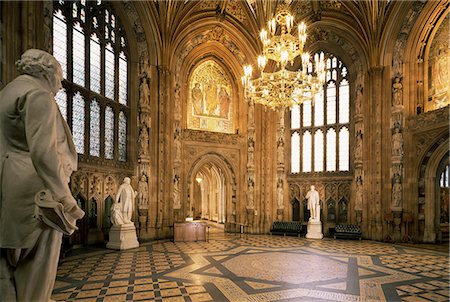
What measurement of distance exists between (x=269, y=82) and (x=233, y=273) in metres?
5.77

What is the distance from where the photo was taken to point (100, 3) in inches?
579

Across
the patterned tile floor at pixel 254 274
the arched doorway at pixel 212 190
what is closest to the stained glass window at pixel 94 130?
the patterned tile floor at pixel 254 274

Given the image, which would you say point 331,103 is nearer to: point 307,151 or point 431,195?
point 307,151

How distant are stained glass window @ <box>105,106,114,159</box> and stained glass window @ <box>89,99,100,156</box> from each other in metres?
0.53

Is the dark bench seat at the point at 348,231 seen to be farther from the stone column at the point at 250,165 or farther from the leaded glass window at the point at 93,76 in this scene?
the leaded glass window at the point at 93,76

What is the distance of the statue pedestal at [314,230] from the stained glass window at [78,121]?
11093 millimetres

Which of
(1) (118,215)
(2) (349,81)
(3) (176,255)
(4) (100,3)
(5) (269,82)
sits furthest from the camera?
(2) (349,81)

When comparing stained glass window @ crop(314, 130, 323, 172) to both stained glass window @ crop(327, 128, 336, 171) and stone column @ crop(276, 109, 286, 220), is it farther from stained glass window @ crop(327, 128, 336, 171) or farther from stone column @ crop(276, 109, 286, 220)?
stone column @ crop(276, 109, 286, 220)

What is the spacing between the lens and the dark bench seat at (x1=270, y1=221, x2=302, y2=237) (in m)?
17.2

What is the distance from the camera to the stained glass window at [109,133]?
14.8 m

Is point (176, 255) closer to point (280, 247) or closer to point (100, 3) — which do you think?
point (280, 247)

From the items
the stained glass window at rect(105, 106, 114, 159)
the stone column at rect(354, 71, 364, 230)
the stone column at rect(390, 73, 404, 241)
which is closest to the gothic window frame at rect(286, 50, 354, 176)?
the stone column at rect(354, 71, 364, 230)

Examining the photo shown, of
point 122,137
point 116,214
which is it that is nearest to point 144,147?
point 122,137

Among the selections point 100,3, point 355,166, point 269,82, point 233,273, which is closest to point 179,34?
point 100,3
